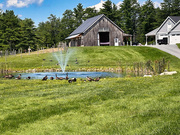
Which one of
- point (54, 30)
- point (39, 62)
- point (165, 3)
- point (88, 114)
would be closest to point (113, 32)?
point (39, 62)

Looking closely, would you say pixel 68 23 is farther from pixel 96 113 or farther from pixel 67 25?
pixel 96 113

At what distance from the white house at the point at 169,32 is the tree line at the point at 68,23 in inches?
605

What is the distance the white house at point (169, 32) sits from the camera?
187 ft

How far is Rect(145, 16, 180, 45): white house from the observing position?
5706 centimetres

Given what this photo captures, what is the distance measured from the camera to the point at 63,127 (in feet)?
23.0

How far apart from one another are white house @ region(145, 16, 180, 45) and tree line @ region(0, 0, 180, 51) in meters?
15.4

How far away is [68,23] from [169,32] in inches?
1635

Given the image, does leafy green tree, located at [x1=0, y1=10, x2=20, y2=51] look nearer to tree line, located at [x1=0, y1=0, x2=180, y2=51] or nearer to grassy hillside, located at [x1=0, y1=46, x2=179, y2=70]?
tree line, located at [x1=0, y1=0, x2=180, y2=51]

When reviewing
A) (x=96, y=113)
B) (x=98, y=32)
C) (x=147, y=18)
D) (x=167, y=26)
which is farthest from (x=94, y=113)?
(x=147, y=18)

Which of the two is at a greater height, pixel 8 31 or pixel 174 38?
pixel 8 31

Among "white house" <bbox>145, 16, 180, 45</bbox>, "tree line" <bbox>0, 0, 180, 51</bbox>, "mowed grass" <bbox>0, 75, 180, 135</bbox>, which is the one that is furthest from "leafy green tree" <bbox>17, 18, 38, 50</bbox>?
"mowed grass" <bbox>0, 75, 180, 135</bbox>

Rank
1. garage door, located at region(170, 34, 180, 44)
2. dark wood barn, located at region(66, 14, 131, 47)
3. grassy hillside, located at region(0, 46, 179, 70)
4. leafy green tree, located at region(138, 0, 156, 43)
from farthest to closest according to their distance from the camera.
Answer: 1. leafy green tree, located at region(138, 0, 156, 43)
2. garage door, located at region(170, 34, 180, 44)
3. dark wood barn, located at region(66, 14, 131, 47)
4. grassy hillside, located at region(0, 46, 179, 70)

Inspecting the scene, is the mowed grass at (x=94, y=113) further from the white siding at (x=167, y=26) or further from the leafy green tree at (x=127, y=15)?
the leafy green tree at (x=127, y=15)

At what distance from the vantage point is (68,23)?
90250 mm
